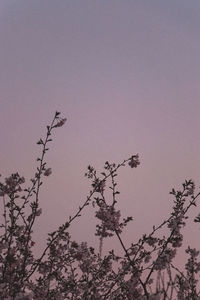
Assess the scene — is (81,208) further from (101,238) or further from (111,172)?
(101,238)

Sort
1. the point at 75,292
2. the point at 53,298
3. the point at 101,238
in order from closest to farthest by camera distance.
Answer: the point at 53,298 < the point at 75,292 < the point at 101,238

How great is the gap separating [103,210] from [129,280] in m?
1.40

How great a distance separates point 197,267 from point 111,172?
2697mm

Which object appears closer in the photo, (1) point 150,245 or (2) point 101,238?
(1) point 150,245

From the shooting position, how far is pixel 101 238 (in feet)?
29.4

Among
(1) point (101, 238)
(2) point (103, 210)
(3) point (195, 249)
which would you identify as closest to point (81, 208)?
(2) point (103, 210)

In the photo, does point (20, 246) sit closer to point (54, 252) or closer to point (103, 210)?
point (54, 252)

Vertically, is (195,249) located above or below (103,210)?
below

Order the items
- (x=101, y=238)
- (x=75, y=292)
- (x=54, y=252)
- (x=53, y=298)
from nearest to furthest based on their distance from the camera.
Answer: (x=53, y=298) → (x=54, y=252) → (x=75, y=292) → (x=101, y=238)

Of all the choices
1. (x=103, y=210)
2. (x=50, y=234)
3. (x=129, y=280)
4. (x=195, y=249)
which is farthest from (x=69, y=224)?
(x=195, y=249)

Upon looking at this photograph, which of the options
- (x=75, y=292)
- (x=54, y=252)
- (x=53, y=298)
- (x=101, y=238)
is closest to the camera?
(x=53, y=298)

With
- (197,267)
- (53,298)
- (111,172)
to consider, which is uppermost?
(111,172)

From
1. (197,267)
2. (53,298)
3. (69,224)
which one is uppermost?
(69,224)

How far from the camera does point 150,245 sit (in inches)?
299
